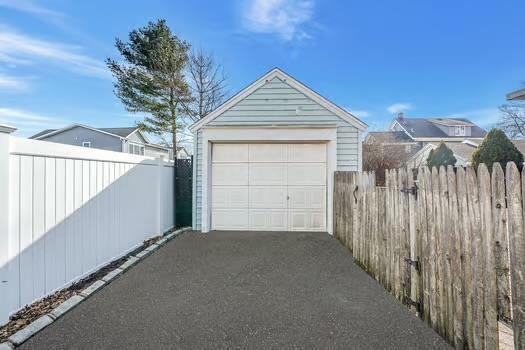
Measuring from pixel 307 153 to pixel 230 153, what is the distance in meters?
2.24

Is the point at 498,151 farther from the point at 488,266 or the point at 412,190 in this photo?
the point at 488,266

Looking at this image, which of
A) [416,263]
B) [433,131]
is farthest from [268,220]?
[433,131]

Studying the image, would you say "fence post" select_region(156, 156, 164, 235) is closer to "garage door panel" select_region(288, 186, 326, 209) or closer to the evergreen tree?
"garage door panel" select_region(288, 186, 326, 209)

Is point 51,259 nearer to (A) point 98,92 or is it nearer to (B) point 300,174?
(B) point 300,174

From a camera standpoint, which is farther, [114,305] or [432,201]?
[114,305]

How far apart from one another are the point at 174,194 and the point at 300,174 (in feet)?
12.9

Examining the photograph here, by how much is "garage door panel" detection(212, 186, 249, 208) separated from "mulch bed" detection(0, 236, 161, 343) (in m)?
3.78

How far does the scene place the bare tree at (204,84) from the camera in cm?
1847

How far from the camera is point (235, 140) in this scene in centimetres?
802

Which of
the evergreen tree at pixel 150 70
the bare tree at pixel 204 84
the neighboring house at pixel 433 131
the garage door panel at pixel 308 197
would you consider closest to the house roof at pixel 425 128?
the neighboring house at pixel 433 131

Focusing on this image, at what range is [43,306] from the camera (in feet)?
10.9

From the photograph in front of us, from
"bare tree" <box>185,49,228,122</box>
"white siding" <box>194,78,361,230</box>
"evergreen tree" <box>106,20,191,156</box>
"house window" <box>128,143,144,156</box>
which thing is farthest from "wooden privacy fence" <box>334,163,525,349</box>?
"house window" <box>128,143,144,156</box>

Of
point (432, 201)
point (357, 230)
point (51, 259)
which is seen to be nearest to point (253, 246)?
point (357, 230)

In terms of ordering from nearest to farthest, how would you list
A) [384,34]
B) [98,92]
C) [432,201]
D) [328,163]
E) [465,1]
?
[432,201] < [328,163] < [465,1] < [384,34] < [98,92]
